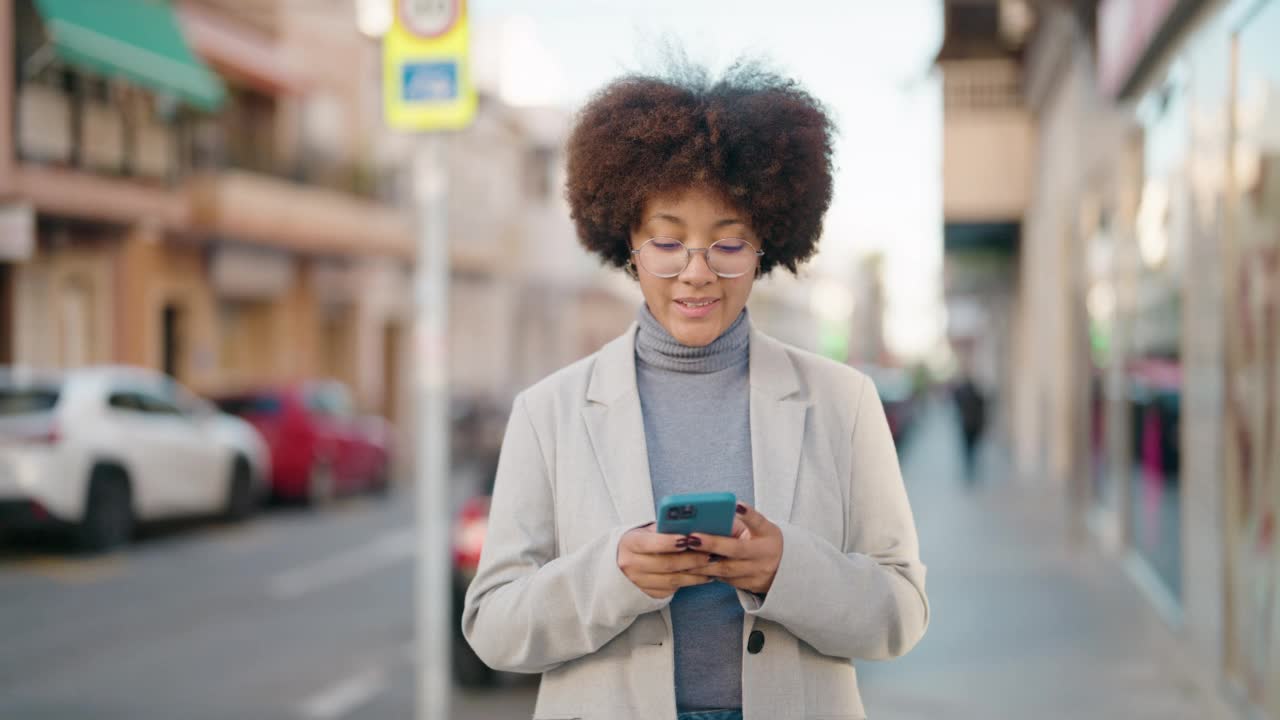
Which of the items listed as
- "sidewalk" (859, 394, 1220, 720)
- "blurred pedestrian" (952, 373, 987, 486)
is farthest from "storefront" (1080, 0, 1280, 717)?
"blurred pedestrian" (952, 373, 987, 486)

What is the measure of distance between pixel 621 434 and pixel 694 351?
7.8 inches

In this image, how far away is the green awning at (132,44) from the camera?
2048 centimetres

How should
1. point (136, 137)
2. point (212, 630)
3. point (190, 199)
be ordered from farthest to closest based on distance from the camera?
1. point (190, 199)
2. point (136, 137)
3. point (212, 630)

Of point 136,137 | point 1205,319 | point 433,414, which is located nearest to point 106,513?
point 433,414

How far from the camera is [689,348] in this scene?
8.55ft

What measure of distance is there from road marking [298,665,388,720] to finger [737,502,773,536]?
5.83m

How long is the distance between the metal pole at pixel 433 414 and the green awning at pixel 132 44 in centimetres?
1487

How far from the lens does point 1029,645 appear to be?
30.9 feet

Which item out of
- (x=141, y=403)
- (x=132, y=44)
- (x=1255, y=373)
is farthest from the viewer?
(x=132, y=44)

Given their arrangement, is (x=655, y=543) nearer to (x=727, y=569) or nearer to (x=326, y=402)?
(x=727, y=569)

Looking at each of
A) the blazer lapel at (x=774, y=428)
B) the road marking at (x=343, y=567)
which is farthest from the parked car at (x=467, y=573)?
the blazer lapel at (x=774, y=428)

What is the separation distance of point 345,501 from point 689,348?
1990 centimetres

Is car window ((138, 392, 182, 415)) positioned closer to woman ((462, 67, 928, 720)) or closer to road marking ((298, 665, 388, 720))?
road marking ((298, 665, 388, 720))

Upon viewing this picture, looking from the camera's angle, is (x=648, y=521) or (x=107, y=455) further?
(x=107, y=455)
